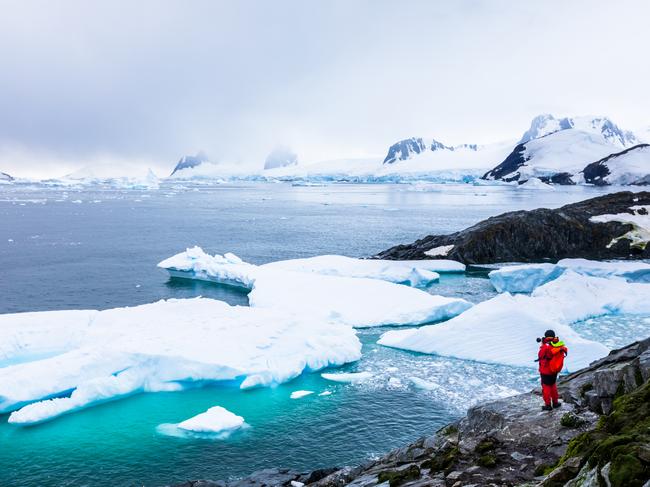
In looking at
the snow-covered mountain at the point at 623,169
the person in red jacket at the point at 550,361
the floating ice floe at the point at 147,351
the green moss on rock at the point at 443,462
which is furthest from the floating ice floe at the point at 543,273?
the snow-covered mountain at the point at 623,169

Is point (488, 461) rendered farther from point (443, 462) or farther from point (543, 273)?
A: point (543, 273)

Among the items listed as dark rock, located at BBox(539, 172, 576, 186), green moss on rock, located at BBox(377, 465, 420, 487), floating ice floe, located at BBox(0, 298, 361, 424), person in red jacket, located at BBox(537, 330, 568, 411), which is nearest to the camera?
green moss on rock, located at BBox(377, 465, 420, 487)

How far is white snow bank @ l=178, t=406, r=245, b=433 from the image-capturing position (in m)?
15.3

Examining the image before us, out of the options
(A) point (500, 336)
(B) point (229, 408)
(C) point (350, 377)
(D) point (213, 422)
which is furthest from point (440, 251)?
(D) point (213, 422)

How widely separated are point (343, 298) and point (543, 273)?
47.4 feet

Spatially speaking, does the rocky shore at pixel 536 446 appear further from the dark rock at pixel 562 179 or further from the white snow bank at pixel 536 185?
the dark rock at pixel 562 179

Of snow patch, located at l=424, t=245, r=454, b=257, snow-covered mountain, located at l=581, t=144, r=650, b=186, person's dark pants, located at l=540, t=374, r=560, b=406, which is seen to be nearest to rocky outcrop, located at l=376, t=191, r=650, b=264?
snow patch, located at l=424, t=245, r=454, b=257

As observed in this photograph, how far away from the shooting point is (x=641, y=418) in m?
7.35

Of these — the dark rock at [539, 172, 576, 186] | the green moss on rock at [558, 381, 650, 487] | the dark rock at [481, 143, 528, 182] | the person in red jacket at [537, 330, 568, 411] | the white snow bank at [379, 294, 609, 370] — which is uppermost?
the dark rock at [481, 143, 528, 182]

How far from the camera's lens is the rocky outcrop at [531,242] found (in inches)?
1709

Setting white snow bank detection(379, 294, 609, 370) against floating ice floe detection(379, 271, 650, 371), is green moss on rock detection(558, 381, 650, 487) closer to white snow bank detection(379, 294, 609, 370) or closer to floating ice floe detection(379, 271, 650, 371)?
floating ice floe detection(379, 271, 650, 371)

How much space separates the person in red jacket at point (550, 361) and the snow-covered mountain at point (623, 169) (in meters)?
145

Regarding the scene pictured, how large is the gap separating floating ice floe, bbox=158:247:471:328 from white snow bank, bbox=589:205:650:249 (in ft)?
78.3

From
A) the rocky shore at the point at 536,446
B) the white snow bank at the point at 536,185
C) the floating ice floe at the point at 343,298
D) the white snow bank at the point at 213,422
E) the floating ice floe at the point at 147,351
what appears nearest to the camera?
the rocky shore at the point at 536,446
